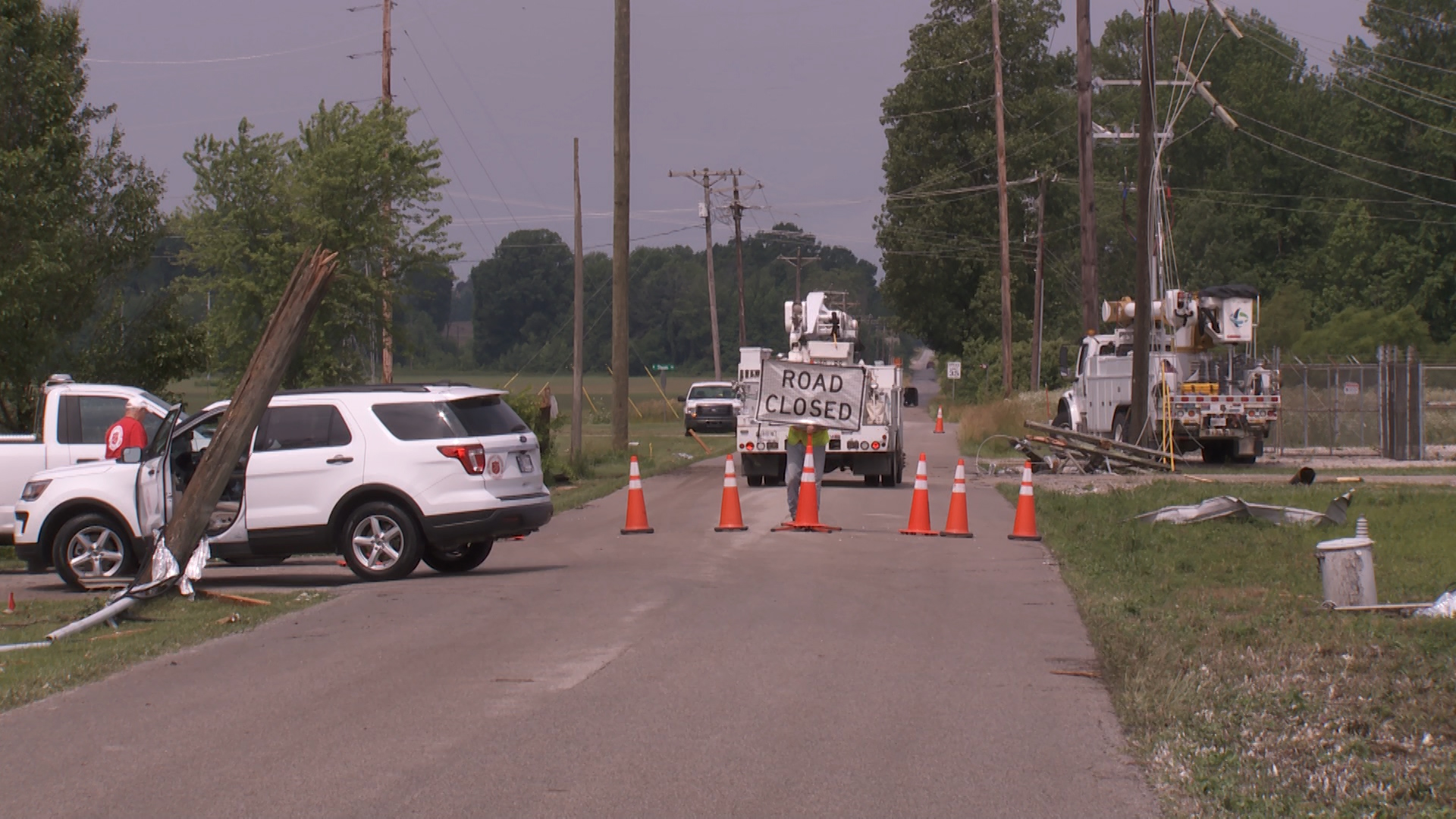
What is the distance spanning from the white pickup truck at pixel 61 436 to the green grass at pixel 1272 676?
10.4 meters

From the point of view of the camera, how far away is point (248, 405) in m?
12.0

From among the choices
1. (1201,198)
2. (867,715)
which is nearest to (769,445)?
(867,715)

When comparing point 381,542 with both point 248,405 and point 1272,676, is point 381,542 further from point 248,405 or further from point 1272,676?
point 1272,676

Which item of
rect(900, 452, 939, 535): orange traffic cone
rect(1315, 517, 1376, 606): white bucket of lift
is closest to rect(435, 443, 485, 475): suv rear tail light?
rect(900, 452, 939, 535): orange traffic cone

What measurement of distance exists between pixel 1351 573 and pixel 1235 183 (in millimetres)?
74839

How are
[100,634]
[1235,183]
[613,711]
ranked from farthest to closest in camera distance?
1. [1235,183]
2. [100,634]
3. [613,711]

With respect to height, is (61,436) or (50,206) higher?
(50,206)

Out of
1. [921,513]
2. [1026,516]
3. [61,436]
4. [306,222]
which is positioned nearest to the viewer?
[61,436]

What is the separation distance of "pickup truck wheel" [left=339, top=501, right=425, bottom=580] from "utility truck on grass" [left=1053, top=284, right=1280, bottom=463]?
17772 mm

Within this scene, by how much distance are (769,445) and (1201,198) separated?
60352mm

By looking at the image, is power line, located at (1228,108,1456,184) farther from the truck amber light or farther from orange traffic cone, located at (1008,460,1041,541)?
the truck amber light

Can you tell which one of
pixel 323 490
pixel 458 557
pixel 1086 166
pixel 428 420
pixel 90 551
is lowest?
pixel 458 557

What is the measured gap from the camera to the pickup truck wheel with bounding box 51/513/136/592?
1344 centimetres

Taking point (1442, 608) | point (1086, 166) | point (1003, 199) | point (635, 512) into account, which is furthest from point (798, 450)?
point (1003, 199)
